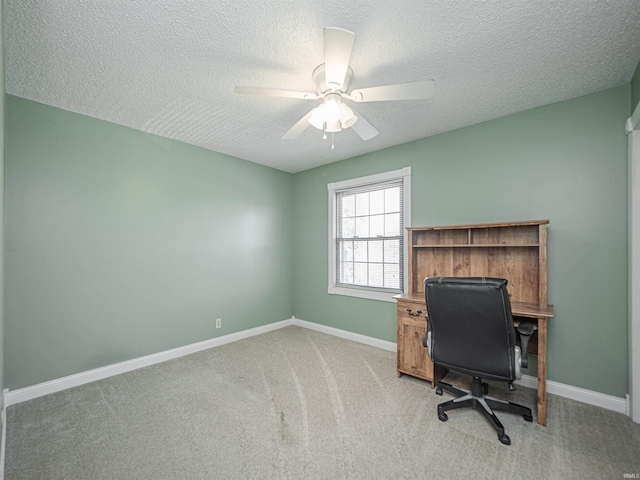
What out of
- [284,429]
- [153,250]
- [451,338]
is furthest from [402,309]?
[153,250]

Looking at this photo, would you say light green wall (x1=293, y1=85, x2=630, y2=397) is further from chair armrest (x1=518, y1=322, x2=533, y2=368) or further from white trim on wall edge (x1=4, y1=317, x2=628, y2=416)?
chair armrest (x1=518, y1=322, x2=533, y2=368)

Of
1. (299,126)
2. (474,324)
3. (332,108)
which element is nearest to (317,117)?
(332,108)

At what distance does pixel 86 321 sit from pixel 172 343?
2.98 feet

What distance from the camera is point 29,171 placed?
247 centimetres

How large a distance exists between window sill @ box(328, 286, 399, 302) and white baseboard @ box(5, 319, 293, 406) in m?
1.34

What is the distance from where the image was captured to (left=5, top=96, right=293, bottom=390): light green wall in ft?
8.06

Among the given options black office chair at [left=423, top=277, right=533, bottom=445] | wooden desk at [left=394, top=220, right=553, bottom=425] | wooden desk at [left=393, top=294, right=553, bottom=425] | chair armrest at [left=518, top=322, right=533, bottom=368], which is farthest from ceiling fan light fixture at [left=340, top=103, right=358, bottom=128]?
chair armrest at [left=518, top=322, right=533, bottom=368]

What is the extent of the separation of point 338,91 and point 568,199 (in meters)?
2.21

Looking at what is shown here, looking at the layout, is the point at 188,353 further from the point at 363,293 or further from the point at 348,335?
the point at 363,293

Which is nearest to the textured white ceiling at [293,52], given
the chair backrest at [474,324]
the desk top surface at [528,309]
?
the chair backrest at [474,324]

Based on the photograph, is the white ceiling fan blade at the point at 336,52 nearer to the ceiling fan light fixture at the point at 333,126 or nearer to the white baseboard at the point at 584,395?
the ceiling fan light fixture at the point at 333,126

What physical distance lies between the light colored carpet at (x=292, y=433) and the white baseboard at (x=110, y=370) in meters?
0.09

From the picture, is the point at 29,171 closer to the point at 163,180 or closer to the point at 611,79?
the point at 163,180

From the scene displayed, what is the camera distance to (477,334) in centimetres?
193
